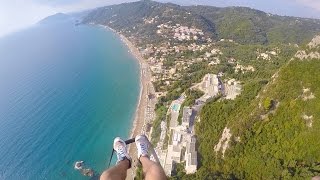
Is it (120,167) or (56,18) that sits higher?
(120,167)

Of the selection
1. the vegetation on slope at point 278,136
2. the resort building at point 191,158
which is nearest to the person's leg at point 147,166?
the vegetation on slope at point 278,136

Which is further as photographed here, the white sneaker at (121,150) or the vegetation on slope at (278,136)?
the vegetation on slope at (278,136)

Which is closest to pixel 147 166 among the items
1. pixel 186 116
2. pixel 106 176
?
pixel 106 176

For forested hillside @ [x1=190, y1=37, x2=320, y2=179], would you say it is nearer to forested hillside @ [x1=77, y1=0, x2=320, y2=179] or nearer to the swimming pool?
forested hillside @ [x1=77, y1=0, x2=320, y2=179]

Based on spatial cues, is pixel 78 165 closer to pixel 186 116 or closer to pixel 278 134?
pixel 186 116

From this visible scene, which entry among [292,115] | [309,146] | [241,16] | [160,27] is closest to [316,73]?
[292,115]

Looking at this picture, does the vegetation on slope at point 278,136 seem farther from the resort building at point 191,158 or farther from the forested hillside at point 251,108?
the resort building at point 191,158
